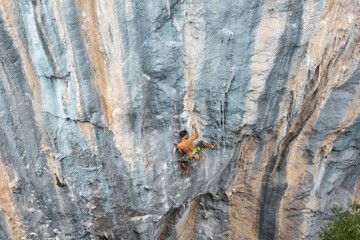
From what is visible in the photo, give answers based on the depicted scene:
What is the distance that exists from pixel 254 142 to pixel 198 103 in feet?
4.75

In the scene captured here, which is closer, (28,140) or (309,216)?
(28,140)

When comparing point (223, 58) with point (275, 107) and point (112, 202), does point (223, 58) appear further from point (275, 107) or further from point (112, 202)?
point (112, 202)

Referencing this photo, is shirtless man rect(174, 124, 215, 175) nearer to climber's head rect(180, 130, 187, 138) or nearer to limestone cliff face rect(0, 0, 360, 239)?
climber's head rect(180, 130, 187, 138)

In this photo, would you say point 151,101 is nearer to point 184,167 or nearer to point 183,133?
point 183,133

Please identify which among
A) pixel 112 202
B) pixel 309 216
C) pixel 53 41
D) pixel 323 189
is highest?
pixel 53 41

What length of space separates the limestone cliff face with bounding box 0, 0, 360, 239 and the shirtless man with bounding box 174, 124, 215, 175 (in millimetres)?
125

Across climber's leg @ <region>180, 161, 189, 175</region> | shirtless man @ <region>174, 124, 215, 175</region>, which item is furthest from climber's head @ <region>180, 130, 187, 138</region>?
climber's leg @ <region>180, 161, 189, 175</region>

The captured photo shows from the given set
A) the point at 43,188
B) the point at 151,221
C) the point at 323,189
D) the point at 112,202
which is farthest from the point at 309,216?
the point at 43,188

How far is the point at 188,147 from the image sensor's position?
4.54 m

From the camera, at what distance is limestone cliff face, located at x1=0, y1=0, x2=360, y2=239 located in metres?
3.55

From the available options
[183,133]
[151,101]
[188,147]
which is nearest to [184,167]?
[188,147]

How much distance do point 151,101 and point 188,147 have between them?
907 mm

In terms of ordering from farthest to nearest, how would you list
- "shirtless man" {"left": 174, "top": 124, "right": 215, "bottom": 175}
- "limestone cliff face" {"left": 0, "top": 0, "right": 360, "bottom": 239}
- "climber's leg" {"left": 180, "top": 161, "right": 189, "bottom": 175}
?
"climber's leg" {"left": 180, "top": 161, "right": 189, "bottom": 175} < "shirtless man" {"left": 174, "top": 124, "right": 215, "bottom": 175} < "limestone cliff face" {"left": 0, "top": 0, "right": 360, "bottom": 239}

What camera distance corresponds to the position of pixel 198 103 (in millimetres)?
4496
